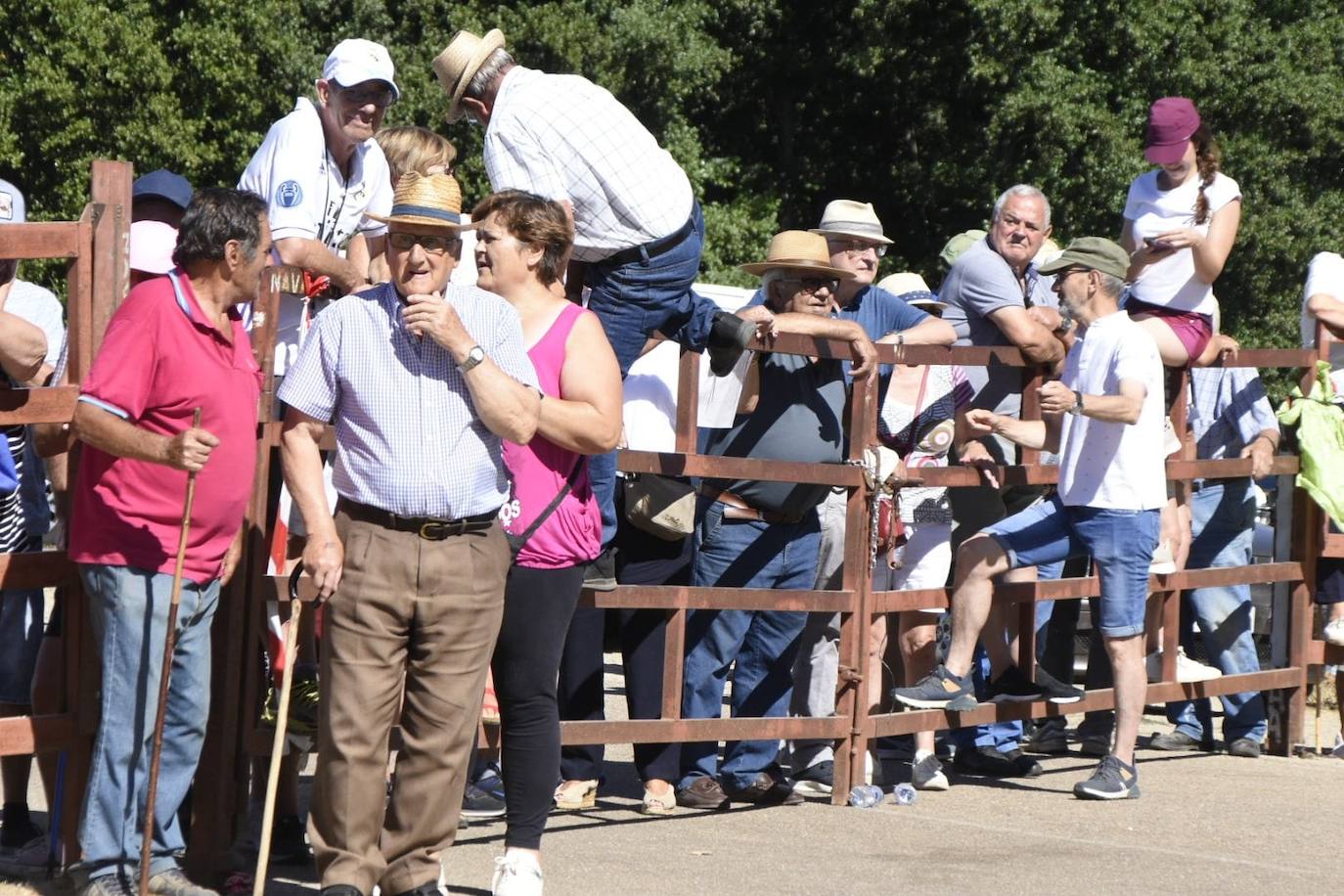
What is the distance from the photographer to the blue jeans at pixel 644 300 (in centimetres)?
620

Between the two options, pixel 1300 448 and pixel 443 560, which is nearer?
pixel 443 560

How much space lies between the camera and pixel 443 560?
490 centimetres

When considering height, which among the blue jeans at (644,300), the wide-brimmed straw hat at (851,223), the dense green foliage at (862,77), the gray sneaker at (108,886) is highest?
the dense green foliage at (862,77)

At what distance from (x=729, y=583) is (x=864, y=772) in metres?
0.87

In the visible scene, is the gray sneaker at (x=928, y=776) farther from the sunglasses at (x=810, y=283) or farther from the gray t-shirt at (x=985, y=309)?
the sunglasses at (x=810, y=283)

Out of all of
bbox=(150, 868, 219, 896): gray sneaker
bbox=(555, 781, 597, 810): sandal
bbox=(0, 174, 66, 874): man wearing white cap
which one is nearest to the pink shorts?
bbox=(555, 781, 597, 810): sandal

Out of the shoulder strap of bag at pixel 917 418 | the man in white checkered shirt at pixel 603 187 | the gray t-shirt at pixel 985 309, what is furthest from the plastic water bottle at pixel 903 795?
the man in white checkered shirt at pixel 603 187

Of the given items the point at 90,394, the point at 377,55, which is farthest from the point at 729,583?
the point at 90,394

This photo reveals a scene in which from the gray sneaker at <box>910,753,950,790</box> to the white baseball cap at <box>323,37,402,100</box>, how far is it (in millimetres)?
3230

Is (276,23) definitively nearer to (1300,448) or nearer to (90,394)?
(1300,448)

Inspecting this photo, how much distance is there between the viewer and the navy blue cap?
5.88 meters

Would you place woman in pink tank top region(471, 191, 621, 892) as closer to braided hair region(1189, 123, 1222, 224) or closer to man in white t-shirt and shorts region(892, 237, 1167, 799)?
man in white t-shirt and shorts region(892, 237, 1167, 799)

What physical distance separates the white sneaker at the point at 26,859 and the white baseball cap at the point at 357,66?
262cm

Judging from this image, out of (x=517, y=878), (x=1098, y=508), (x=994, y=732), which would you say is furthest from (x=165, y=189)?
(x=994, y=732)
